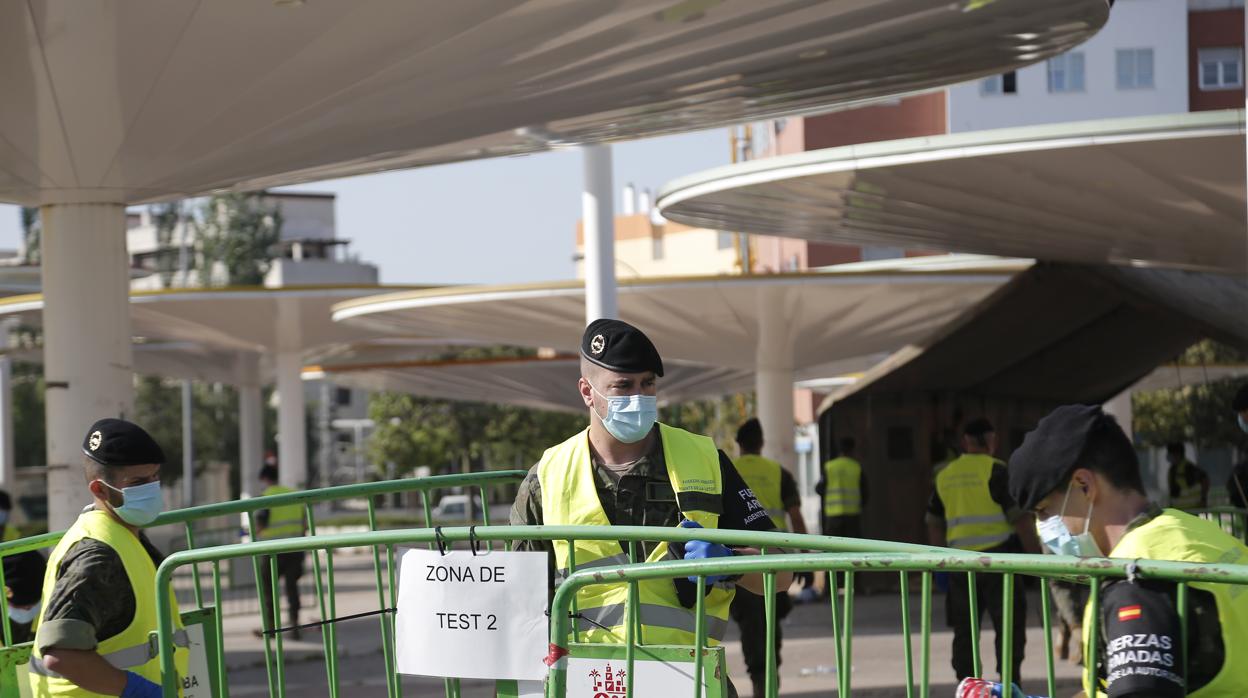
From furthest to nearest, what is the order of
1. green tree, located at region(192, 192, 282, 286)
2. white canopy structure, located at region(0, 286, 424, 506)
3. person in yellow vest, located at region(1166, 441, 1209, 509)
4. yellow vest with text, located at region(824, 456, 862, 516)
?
green tree, located at region(192, 192, 282, 286), white canopy structure, located at region(0, 286, 424, 506), person in yellow vest, located at region(1166, 441, 1209, 509), yellow vest with text, located at region(824, 456, 862, 516)

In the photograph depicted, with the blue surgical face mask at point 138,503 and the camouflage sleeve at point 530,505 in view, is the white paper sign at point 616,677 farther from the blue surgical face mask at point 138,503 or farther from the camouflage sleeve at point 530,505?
the blue surgical face mask at point 138,503

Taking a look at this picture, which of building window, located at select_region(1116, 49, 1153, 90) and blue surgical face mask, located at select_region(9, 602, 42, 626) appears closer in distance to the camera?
blue surgical face mask, located at select_region(9, 602, 42, 626)

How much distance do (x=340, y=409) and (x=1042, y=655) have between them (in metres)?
98.2

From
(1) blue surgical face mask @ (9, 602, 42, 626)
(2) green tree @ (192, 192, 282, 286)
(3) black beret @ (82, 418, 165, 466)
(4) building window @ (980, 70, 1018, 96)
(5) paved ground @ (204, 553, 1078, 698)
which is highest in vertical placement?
(4) building window @ (980, 70, 1018, 96)

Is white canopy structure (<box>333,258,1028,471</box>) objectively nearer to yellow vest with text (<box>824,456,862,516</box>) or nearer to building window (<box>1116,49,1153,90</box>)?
yellow vest with text (<box>824,456,862,516</box>)

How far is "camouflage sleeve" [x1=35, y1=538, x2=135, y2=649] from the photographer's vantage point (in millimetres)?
5055

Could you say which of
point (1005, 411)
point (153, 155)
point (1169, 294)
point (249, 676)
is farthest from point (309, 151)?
point (1005, 411)

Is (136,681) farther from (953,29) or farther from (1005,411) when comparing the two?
(1005,411)

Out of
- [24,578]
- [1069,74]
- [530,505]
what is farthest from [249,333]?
[1069,74]

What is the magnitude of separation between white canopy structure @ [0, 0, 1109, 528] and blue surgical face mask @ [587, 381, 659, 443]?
9.67 feet

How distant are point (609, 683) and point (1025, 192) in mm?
9302

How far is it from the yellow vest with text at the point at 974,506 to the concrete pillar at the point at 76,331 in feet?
18.5

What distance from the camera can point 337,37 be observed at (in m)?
7.74

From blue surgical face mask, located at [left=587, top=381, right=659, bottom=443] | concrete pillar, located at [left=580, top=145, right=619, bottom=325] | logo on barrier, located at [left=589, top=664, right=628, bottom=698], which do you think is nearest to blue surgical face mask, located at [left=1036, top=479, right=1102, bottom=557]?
logo on barrier, located at [left=589, top=664, right=628, bottom=698]
